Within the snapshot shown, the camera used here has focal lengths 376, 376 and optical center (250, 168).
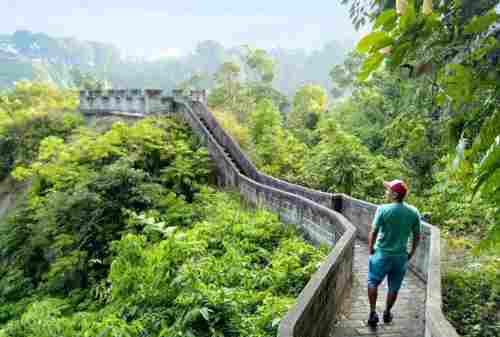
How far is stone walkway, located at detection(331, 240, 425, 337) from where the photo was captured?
4461mm

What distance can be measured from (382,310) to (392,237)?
137 centimetres

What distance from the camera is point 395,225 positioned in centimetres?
427

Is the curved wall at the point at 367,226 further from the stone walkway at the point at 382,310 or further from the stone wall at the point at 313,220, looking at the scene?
the stone walkway at the point at 382,310

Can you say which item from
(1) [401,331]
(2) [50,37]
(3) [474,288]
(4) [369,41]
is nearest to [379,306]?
(1) [401,331]

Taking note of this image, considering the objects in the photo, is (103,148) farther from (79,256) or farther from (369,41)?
(369,41)

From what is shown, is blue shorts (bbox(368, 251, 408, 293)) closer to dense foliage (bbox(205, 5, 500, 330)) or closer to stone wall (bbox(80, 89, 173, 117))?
dense foliage (bbox(205, 5, 500, 330))

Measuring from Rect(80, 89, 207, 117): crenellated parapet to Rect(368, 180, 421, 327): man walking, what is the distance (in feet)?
43.8

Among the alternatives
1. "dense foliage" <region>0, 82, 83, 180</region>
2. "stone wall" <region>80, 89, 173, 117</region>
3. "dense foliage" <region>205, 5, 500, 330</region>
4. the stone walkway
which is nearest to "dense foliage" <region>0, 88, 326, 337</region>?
the stone walkway

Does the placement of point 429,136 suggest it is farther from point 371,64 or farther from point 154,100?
point 154,100

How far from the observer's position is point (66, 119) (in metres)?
20.4

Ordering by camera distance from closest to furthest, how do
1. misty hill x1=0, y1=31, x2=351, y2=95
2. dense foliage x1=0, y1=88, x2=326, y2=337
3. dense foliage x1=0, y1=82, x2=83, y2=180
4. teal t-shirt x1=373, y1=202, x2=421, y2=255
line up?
teal t-shirt x1=373, y1=202, x2=421, y2=255, dense foliage x1=0, y1=88, x2=326, y2=337, dense foliage x1=0, y1=82, x2=83, y2=180, misty hill x1=0, y1=31, x2=351, y2=95

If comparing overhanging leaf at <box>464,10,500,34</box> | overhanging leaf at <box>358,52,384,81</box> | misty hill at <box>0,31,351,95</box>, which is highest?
misty hill at <box>0,31,351,95</box>

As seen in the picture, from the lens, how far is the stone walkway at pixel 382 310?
176 inches

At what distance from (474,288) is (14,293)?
1131 centimetres
